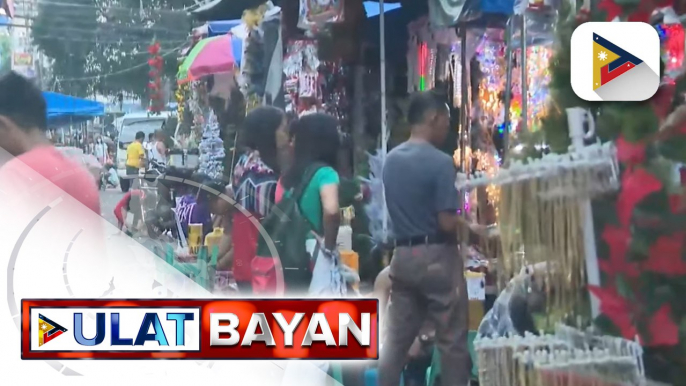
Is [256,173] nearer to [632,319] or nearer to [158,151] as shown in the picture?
[158,151]

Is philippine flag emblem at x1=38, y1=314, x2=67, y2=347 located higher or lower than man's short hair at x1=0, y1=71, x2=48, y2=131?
lower

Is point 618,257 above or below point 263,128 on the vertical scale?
below

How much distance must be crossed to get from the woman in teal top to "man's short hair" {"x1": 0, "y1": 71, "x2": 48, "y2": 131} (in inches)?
29.7

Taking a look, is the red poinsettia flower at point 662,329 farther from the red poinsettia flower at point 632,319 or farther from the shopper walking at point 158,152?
the shopper walking at point 158,152

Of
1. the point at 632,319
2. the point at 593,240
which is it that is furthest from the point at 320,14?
the point at 632,319

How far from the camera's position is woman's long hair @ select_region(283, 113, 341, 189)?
218 cm

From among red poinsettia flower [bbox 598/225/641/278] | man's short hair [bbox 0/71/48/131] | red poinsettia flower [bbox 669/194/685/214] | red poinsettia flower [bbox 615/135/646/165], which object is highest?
man's short hair [bbox 0/71/48/131]

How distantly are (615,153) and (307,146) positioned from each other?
923 millimetres

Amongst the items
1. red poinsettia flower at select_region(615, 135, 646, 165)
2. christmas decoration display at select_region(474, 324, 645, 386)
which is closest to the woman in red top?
christmas decoration display at select_region(474, 324, 645, 386)

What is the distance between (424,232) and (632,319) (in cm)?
71

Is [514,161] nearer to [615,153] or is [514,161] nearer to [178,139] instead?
[615,153]

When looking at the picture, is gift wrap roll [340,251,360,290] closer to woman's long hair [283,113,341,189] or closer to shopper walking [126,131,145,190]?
woman's long hair [283,113,341,189]

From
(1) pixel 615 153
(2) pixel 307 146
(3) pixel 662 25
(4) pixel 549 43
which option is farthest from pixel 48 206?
(3) pixel 662 25

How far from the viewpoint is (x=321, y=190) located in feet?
7.22
